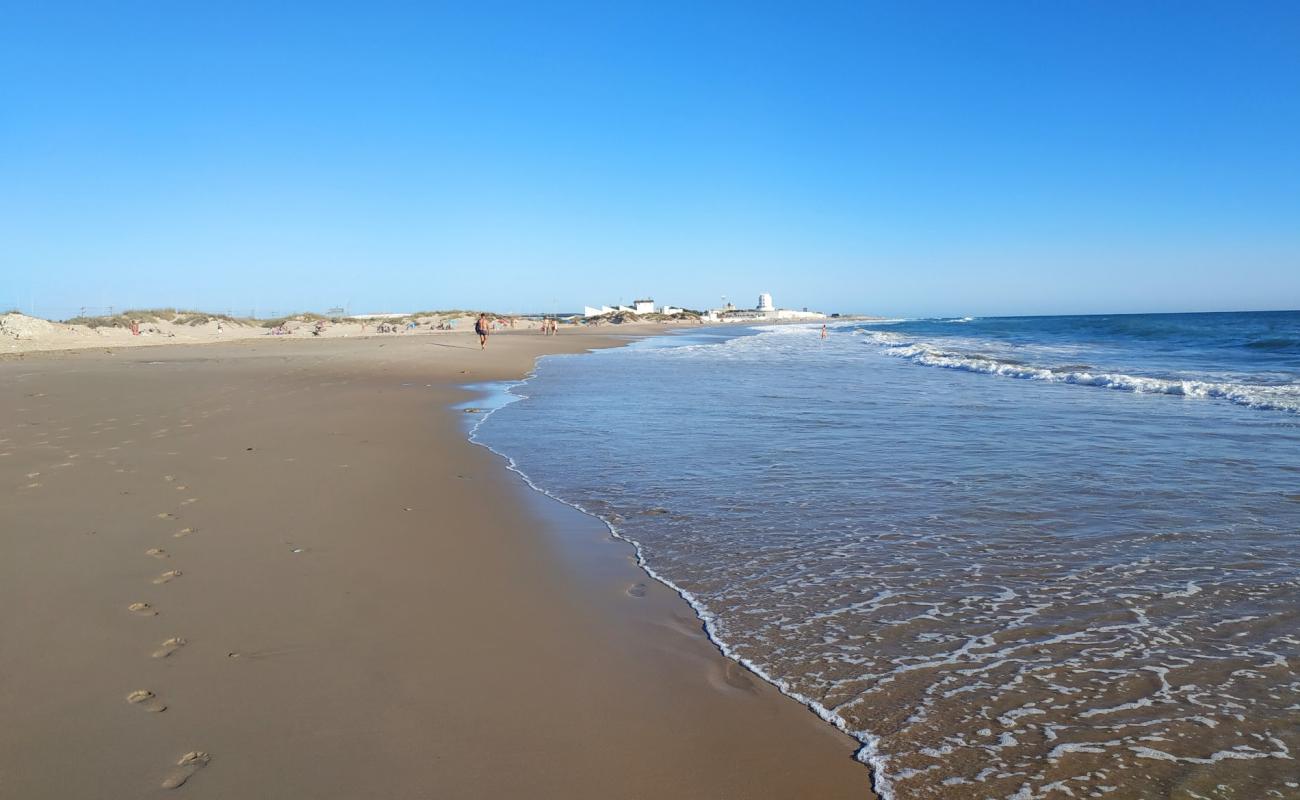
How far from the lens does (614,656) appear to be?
367cm

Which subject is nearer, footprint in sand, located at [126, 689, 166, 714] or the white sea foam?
footprint in sand, located at [126, 689, 166, 714]

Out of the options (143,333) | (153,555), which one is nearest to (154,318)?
(143,333)

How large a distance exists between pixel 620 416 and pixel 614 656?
332 inches

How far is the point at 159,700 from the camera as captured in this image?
10.1 feet

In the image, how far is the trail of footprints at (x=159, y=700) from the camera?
8.45 ft

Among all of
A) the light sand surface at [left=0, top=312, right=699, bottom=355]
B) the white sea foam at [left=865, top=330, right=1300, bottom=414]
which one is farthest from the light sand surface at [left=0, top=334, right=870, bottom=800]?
the light sand surface at [left=0, top=312, right=699, bottom=355]

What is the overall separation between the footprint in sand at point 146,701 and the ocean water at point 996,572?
2569 mm

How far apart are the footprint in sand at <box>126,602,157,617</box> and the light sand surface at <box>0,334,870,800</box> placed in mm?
15

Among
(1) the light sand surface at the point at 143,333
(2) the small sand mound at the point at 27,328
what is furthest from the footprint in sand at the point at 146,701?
(2) the small sand mound at the point at 27,328

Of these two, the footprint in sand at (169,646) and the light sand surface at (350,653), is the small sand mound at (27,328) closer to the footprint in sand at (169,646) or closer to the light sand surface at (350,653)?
the light sand surface at (350,653)

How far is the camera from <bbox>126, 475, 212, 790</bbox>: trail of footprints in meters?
2.57

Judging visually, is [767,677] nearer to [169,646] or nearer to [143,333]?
[169,646]

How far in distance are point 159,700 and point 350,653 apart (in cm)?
79

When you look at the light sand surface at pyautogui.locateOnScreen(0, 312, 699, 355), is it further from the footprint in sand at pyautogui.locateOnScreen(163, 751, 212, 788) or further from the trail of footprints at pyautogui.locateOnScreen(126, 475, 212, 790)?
the footprint in sand at pyautogui.locateOnScreen(163, 751, 212, 788)
